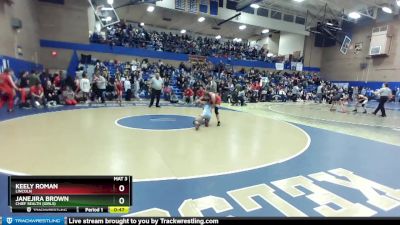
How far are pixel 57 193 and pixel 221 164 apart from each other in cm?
277

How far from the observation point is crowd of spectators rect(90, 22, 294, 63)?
64.5ft

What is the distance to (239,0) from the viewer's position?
21.9 meters

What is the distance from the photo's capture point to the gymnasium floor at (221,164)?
2635 millimetres

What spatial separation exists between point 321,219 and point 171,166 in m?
2.74

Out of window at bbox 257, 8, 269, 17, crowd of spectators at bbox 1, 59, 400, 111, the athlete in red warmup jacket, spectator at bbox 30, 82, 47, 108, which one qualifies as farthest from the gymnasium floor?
window at bbox 257, 8, 269, 17

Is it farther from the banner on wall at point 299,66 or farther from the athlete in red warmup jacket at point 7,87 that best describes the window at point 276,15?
the athlete in red warmup jacket at point 7,87

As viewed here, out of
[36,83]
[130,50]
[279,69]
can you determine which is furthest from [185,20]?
[36,83]

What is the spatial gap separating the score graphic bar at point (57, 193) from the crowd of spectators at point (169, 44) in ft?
62.1

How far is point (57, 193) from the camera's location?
1327 mm

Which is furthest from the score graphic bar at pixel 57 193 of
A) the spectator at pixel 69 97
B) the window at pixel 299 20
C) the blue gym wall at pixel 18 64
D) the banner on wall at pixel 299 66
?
the window at pixel 299 20

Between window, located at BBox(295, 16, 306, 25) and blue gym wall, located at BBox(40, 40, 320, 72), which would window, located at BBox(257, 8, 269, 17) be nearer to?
window, located at BBox(295, 16, 306, 25)

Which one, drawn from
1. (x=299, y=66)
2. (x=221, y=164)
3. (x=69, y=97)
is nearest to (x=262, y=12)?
(x=299, y=66)

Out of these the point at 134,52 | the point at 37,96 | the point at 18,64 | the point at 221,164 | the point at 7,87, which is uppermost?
the point at 134,52

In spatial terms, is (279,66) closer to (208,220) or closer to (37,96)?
(37,96)
